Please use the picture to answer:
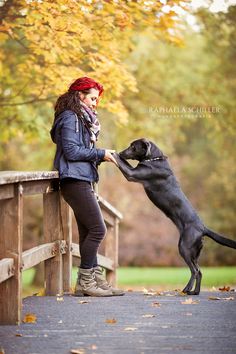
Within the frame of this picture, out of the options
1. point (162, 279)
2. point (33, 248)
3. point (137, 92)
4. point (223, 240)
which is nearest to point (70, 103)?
point (33, 248)

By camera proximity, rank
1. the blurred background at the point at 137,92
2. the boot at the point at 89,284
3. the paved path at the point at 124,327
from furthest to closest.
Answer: the blurred background at the point at 137,92
the boot at the point at 89,284
the paved path at the point at 124,327

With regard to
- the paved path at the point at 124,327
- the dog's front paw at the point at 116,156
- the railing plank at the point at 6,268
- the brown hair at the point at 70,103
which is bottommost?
the paved path at the point at 124,327

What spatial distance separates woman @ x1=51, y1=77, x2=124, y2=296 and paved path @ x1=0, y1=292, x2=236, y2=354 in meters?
0.24

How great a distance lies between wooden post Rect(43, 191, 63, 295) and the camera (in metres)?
6.34

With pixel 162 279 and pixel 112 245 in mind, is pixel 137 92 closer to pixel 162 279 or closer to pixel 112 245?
pixel 162 279

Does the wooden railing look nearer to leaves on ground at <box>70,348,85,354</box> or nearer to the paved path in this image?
the paved path

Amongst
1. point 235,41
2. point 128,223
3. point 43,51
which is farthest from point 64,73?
point 128,223

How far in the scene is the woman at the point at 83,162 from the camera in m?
5.88

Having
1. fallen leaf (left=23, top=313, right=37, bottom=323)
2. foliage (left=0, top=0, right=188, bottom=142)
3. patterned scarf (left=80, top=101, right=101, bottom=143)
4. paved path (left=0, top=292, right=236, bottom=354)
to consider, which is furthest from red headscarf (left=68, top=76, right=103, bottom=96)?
foliage (left=0, top=0, right=188, bottom=142)

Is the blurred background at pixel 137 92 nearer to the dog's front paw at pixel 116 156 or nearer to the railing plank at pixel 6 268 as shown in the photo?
the dog's front paw at pixel 116 156

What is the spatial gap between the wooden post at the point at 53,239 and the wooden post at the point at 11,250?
1486 millimetres

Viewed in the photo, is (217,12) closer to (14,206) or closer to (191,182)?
(14,206)

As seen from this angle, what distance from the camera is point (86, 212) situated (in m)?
5.98

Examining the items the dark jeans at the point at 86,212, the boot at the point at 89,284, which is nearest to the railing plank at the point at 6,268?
the dark jeans at the point at 86,212
